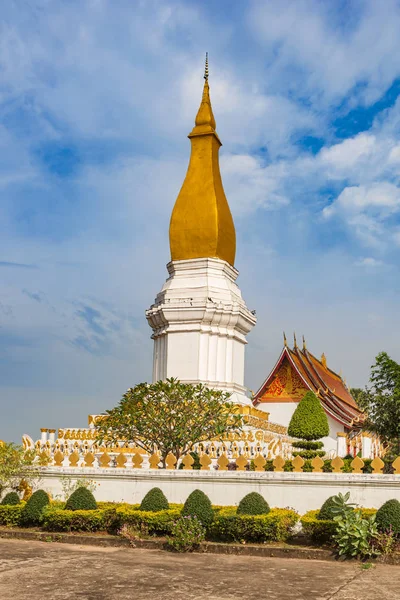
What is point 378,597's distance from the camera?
8742mm

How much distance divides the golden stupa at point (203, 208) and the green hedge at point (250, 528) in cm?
1695

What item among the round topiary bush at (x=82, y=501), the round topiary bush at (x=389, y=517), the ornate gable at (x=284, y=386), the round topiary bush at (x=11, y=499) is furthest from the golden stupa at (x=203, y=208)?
Answer: the round topiary bush at (x=389, y=517)

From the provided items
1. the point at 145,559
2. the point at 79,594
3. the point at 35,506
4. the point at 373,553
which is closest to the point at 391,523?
the point at 373,553

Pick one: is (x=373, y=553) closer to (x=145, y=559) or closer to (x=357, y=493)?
(x=357, y=493)

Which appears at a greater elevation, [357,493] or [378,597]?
[357,493]

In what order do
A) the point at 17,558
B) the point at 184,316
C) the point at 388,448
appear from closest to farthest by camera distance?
the point at 17,558
the point at 184,316
the point at 388,448

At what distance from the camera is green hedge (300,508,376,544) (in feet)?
40.1

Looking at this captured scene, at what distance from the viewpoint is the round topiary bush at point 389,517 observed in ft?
38.2

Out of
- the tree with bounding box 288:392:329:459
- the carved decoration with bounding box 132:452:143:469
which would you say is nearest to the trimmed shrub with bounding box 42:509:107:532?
the carved decoration with bounding box 132:452:143:469

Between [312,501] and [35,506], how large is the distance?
552 cm

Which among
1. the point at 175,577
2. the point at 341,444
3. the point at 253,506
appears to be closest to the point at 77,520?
the point at 253,506

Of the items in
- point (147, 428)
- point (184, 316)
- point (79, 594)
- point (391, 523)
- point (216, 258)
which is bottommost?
point (79, 594)

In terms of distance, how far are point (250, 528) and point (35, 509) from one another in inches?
179

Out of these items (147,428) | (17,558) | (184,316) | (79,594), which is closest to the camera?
(79,594)
